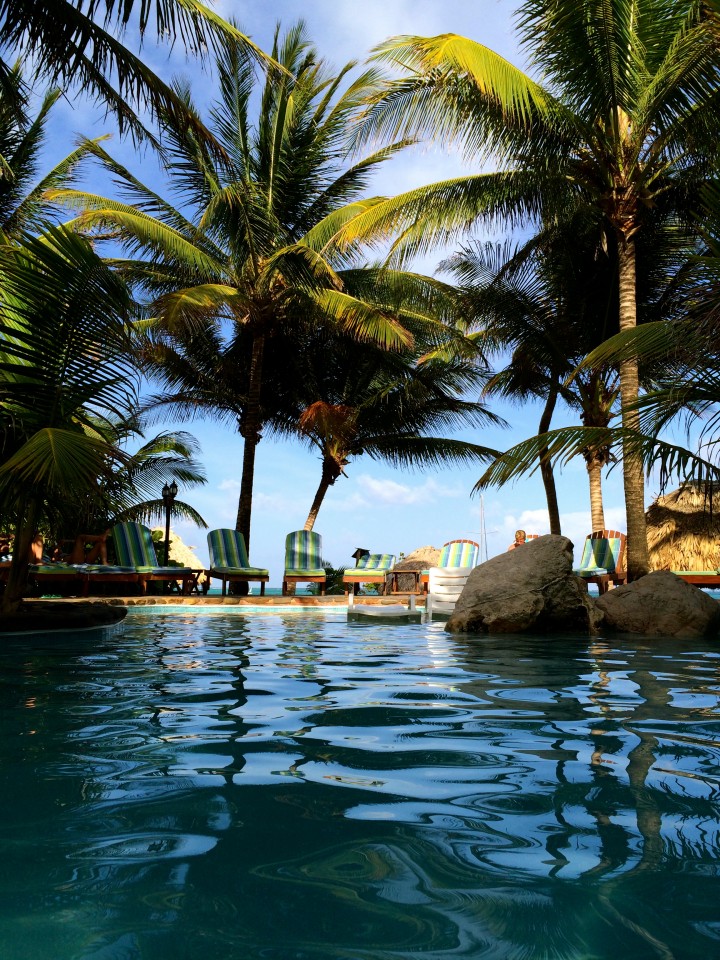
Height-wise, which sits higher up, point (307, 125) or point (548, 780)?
point (307, 125)

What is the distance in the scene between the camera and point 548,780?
203 cm

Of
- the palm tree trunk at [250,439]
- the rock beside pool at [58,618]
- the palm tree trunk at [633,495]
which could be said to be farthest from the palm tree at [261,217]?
the rock beside pool at [58,618]

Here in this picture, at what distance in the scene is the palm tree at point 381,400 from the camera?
1750 centimetres

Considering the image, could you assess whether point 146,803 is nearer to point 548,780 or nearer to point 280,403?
point 548,780

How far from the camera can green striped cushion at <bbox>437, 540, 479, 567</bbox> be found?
1292 cm

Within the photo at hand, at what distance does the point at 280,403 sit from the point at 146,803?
17.0 m

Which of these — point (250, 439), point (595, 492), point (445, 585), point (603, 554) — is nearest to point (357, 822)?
point (445, 585)

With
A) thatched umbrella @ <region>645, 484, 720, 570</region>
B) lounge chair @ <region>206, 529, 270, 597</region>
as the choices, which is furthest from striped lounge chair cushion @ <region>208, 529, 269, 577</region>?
thatched umbrella @ <region>645, 484, 720, 570</region>

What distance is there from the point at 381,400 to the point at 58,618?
12.2m

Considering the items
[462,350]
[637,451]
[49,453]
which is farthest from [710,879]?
[462,350]

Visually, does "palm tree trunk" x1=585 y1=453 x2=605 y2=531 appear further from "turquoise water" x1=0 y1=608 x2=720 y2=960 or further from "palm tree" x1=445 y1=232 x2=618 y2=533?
"turquoise water" x1=0 y1=608 x2=720 y2=960

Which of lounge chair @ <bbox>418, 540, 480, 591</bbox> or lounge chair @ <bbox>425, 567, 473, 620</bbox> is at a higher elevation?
lounge chair @ <bbox>418, 540, 480, 591</bbox>

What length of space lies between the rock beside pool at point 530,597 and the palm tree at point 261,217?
6741mm

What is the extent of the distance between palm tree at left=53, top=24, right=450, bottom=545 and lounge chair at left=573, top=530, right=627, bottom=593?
5316 millimetres
